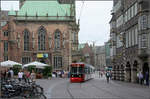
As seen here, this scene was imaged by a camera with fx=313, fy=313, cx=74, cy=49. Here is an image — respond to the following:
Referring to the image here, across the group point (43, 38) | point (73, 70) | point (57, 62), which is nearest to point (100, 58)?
point (43, 38)

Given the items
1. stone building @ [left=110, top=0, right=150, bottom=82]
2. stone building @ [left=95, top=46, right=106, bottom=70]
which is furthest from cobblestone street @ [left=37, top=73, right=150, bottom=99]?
stone building @ [left=95, top=46, right=106, bottom=70]

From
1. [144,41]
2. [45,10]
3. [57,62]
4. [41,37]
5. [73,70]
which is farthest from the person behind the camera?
[45,10]

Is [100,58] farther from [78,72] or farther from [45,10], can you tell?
[78,72]

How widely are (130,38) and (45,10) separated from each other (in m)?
35.8

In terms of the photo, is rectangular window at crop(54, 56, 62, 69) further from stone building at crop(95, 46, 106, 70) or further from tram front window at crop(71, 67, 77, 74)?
stone building at crop(95, 46, 106, 70)

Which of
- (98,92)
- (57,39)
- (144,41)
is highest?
(57,39)

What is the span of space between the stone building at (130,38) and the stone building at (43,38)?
17595mm

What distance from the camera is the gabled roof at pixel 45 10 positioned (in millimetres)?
69562

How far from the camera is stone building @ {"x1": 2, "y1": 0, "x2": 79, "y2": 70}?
67.0 metres

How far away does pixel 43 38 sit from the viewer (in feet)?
225

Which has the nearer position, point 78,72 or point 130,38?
point 78,72

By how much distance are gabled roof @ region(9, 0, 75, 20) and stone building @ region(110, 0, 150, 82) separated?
2008 centimetres

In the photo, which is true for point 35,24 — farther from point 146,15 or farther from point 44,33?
point 146,15

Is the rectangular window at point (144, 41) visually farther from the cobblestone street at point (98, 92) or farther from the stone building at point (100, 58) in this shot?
the stone building at point (100, 58)
